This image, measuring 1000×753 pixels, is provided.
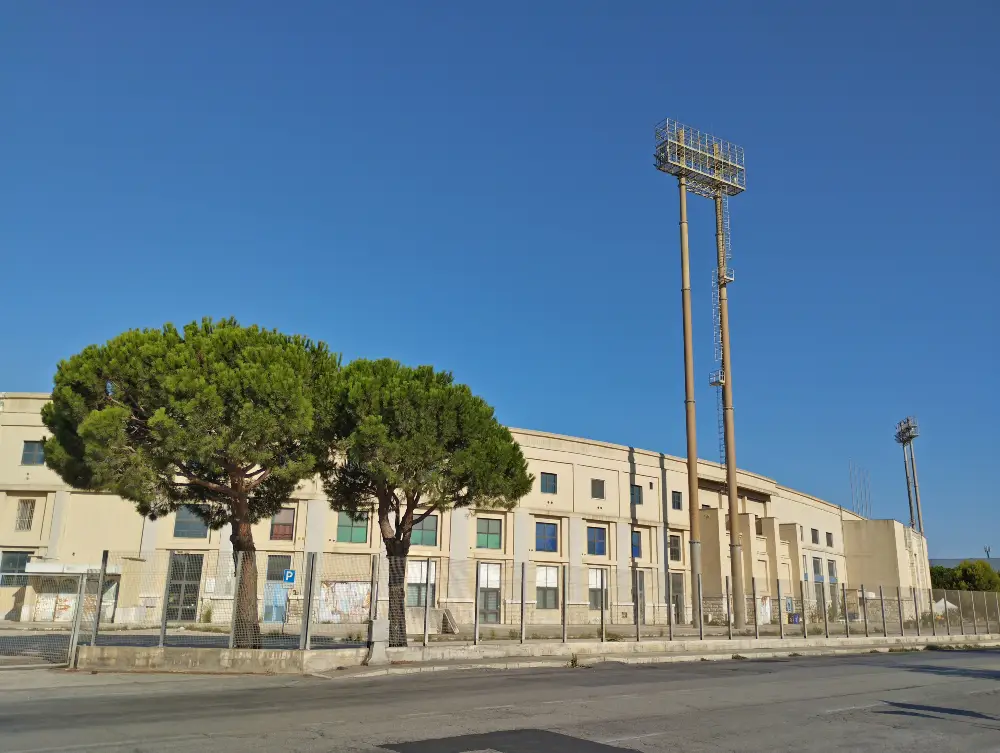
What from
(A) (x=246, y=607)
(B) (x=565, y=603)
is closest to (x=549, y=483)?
(B) (x=565, y=603)

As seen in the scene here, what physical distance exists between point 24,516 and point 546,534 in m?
28.3

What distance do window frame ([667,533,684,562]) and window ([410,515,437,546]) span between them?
1780 centimetres

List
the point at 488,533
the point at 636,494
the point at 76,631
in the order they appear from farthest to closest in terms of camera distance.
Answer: the point at 636,494, the point at 488,533, the point at 76,631

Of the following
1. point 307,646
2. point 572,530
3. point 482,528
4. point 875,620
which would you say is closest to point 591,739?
point 307,646

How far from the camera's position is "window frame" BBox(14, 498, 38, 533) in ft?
131

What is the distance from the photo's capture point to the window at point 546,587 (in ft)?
153

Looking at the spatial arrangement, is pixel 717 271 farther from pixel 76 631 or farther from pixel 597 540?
pixel 76 631

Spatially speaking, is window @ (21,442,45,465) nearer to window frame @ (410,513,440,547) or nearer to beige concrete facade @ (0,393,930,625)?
beige concrete facade @ (0,393,930,625)

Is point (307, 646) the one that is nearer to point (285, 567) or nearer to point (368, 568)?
point (368, 568)

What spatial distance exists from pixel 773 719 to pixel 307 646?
1101cm

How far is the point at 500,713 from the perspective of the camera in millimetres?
11367

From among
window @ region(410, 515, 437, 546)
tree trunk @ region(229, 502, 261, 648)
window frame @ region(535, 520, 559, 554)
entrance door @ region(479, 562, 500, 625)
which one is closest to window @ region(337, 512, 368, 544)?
window @ region(410, 515, 437, 546)

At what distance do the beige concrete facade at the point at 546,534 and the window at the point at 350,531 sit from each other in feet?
0.24

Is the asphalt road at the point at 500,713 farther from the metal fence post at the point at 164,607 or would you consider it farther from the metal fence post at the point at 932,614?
the metal fence post at the point at 932,614
